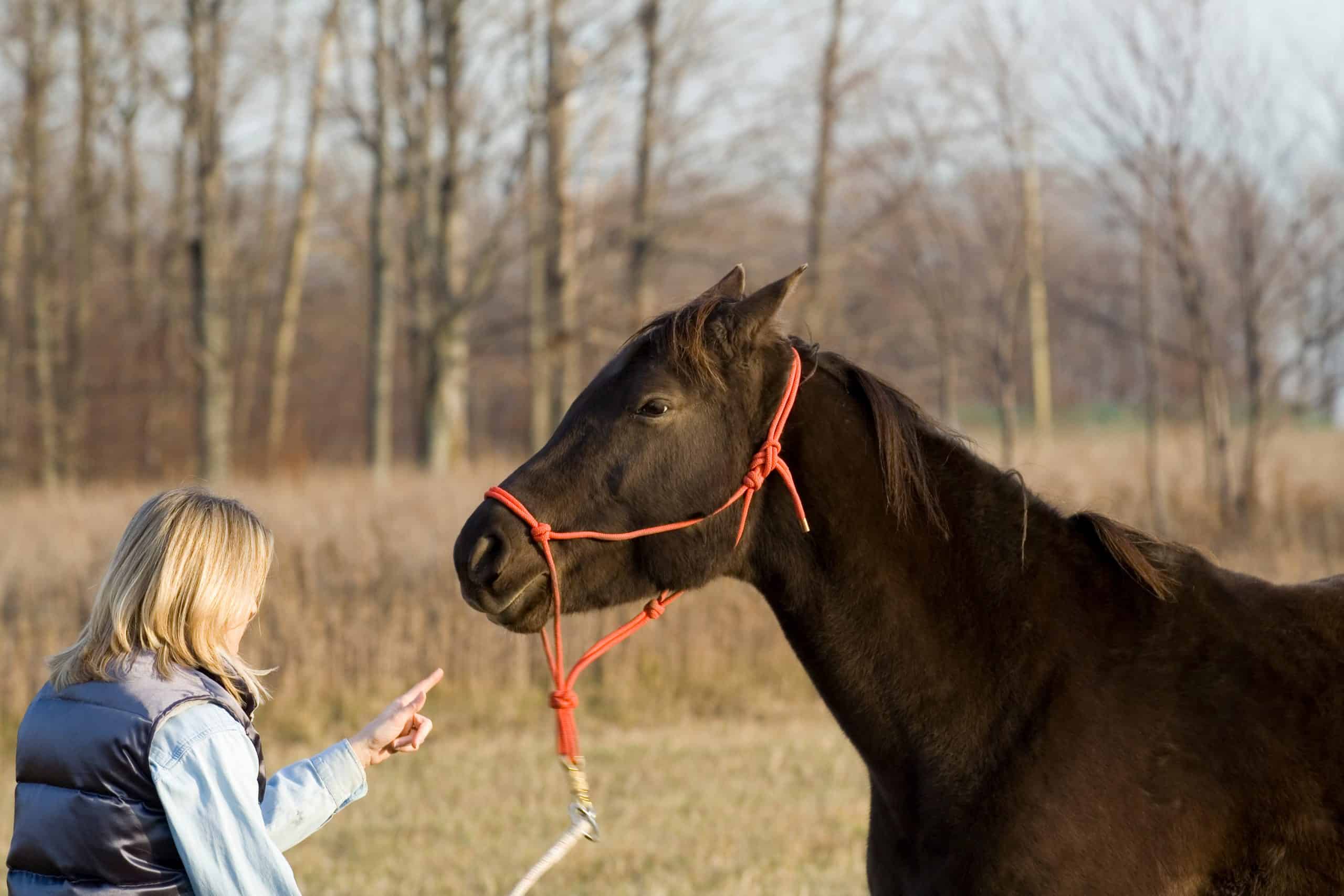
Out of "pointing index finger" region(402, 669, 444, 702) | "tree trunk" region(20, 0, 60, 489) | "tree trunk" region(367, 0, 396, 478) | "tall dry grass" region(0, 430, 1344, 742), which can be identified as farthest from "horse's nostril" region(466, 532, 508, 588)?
"tree trunk" region(20, 0, 60, 489)

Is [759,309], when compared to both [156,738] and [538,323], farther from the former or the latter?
[538,323]

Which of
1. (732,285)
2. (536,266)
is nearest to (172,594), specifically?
(732,285)

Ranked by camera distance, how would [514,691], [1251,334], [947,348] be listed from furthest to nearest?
[947,348], [1251,334], [514,691]

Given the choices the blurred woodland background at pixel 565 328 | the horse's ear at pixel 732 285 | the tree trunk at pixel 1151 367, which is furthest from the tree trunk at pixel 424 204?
the horse's ear at pixel 732 285

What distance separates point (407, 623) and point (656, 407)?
7838 millimetres

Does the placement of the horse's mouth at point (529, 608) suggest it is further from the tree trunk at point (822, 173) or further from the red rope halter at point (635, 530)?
the tree trunk at point (822, 173)

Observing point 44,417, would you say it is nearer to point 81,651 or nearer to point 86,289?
point 86,289

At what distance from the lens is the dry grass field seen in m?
6.27

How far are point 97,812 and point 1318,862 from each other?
8.08ft

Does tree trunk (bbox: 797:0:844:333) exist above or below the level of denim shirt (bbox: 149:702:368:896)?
above

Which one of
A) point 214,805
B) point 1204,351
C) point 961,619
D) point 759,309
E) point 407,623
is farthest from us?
point 1204,351

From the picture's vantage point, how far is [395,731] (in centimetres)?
283

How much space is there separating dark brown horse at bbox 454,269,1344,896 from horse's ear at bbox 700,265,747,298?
13 cm

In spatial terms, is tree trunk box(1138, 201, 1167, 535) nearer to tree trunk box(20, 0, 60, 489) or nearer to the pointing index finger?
the pointing index finger
